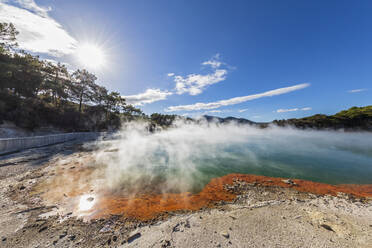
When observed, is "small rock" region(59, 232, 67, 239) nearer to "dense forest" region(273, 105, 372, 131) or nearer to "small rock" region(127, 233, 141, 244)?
"small rock" region(127, 233, 141, 244)

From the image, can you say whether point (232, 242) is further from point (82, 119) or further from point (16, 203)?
point (82, 119)

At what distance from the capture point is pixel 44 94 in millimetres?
26297

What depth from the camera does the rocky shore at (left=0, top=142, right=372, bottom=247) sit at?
2.79 m

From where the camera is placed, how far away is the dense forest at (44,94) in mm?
16391

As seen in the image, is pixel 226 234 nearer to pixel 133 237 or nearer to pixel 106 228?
pixel 133 237

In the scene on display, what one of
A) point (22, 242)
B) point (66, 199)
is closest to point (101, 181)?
point (66, 199)

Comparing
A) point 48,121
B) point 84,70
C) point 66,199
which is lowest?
point 66,199

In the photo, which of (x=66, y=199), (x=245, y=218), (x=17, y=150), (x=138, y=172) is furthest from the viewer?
(x=17, y=150)

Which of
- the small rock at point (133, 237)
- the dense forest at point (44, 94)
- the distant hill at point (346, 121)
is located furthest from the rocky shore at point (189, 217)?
the distant hill at point (346, 121)

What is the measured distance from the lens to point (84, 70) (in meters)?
30.4

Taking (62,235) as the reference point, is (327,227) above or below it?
below

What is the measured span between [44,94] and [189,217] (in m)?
40.1

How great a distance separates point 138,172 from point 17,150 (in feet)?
39.5

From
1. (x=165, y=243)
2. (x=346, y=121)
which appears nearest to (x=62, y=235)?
(x=165, y=243)
